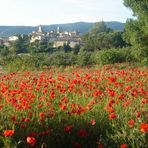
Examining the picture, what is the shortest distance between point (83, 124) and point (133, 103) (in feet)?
3.64

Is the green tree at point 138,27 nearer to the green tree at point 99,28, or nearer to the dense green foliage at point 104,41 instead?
the dense green foliage at point 104,41

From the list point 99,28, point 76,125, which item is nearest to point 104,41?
point 99,28

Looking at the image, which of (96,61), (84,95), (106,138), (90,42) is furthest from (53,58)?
(90,42)

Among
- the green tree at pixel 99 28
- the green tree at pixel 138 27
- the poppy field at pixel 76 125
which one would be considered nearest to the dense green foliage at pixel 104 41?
the green tree at pixel 99 28

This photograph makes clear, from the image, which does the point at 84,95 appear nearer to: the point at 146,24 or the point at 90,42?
the point at 146,24

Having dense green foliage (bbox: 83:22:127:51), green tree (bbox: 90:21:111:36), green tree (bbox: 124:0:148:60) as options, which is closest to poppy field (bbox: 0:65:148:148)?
green tree (bbox: 124:0:148:60)

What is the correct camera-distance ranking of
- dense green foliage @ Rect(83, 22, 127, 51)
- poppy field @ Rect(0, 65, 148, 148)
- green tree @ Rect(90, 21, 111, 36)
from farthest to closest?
1. green tree @ Rect(90, 21, 111, 36)
2. dense green foliage @ Rect(83, 22, 127, 51)
3. poppy field @ Rect(0, 65, 148, 148)

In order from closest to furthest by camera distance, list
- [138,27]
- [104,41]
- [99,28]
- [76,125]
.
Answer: [76,125] < [138,27] < [104,41] < [99,28]

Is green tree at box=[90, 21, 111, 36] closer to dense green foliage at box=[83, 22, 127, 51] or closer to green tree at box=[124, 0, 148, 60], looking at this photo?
dense green foliage at box=[83, 22, 127, 51]

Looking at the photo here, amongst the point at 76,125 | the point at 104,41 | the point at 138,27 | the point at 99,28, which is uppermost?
the point at 138,27

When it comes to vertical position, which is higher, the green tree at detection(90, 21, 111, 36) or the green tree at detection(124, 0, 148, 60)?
the green tree at detection(124, 0, 148, 60)

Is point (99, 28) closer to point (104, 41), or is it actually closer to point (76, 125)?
point (104, 41)

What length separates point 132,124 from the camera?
16.8ft

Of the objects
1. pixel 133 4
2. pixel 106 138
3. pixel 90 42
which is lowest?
pixel 90 42
